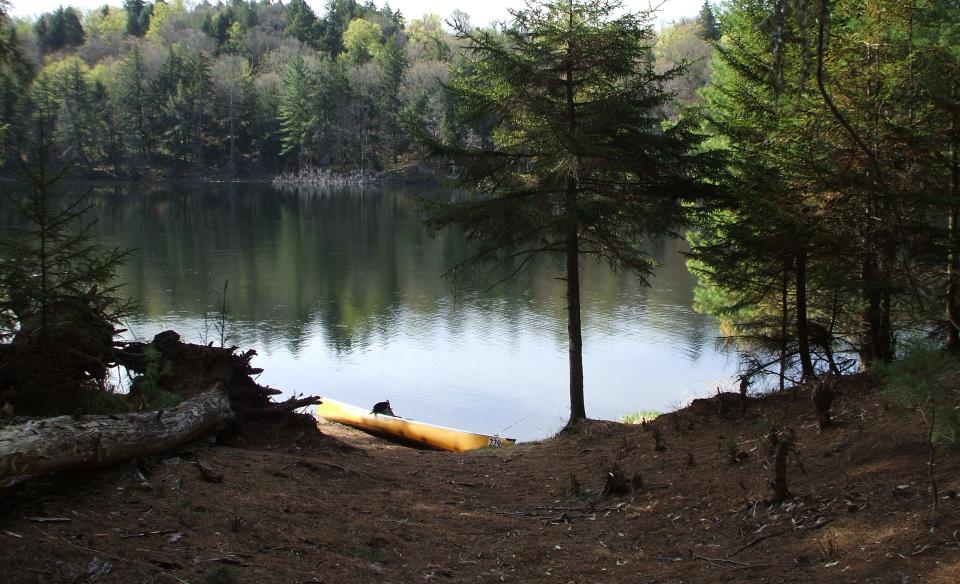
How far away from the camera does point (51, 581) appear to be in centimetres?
375

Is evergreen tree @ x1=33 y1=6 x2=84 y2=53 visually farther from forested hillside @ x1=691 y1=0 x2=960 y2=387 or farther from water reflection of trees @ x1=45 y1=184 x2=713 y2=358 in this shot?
forested hillside @ x1=691 y1=0 x2=960 y2=387

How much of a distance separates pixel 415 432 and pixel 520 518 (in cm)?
606

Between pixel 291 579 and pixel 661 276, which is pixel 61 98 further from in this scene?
pixel 291 579

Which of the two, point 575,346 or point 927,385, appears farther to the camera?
point 575,346

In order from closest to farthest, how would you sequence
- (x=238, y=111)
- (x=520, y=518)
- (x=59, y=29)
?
(x=520, y=518) < (x=238, y=111) < (x=59, y=29)

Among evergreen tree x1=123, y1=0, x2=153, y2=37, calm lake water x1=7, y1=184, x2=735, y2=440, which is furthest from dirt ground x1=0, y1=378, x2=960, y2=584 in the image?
evergreen tree x1=123, y1=0, x2=153, y2=37

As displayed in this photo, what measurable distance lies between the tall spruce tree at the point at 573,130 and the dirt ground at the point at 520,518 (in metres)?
4.07

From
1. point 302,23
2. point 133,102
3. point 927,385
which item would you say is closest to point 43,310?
point 927,385

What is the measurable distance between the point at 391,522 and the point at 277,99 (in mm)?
80727

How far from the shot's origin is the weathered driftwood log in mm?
4523

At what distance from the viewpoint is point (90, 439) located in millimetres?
5141

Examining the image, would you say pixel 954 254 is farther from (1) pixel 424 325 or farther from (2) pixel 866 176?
(1) pixel 424 325

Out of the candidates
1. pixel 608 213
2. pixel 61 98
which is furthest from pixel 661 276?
pixel 61 98

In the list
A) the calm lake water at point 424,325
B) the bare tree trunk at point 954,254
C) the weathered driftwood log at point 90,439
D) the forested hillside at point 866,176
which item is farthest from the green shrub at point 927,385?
the calm lake water at point 424,325
